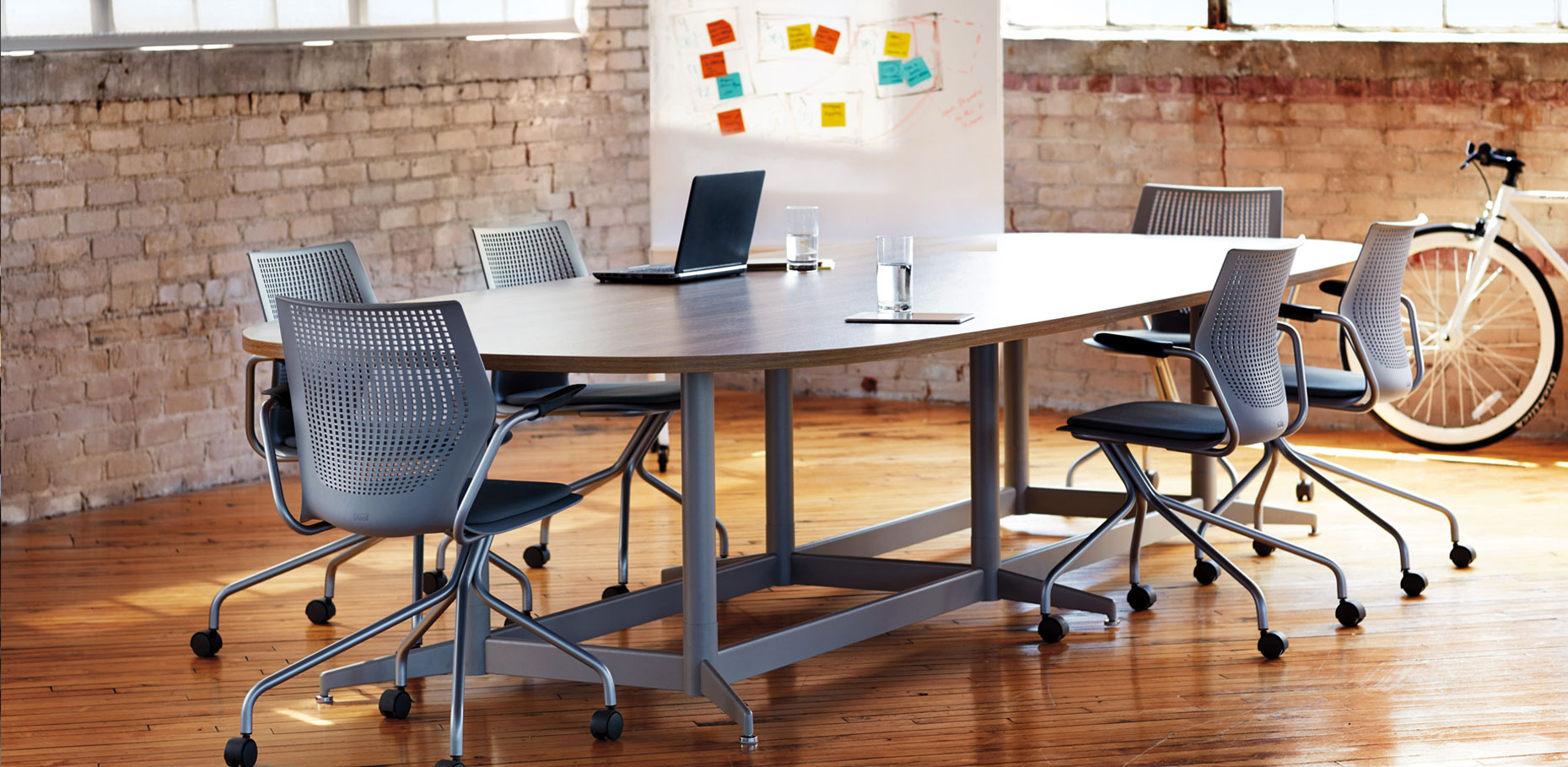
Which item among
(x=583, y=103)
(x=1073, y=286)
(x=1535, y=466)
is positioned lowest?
(x=1535, y=466)

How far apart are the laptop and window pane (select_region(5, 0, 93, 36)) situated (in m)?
2.18

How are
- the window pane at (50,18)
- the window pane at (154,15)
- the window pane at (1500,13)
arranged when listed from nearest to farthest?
the window pane at (50,18) → the window pane at (154,15) → the window pane at (1500,13)

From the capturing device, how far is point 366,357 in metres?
2.99

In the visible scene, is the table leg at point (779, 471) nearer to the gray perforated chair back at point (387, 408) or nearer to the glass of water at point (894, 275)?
the glass of water at point (894, 275)

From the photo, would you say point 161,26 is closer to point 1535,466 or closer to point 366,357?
point 366,357

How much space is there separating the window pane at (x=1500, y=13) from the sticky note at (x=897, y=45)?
202cm

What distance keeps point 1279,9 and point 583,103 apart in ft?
8.80

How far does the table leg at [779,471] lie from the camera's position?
410 centimetres

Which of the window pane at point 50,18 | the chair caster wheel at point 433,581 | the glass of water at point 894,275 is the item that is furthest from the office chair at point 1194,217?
the window pane at point 50,18

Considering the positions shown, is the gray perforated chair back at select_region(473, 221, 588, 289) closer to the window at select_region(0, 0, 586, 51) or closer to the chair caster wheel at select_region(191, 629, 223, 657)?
the chair caster wheel at select_region(191, 629, 223, 657)

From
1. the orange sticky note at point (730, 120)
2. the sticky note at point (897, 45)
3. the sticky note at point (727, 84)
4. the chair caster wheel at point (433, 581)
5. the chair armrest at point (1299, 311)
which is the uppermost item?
the sticky note at point (897, 45)

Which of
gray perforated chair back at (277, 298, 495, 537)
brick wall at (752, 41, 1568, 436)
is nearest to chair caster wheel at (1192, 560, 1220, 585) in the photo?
gray perforated chair back at (277, 298, 495, 537)

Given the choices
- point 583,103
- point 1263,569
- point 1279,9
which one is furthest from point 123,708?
point 1279,9

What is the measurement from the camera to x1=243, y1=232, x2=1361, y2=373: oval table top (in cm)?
306
